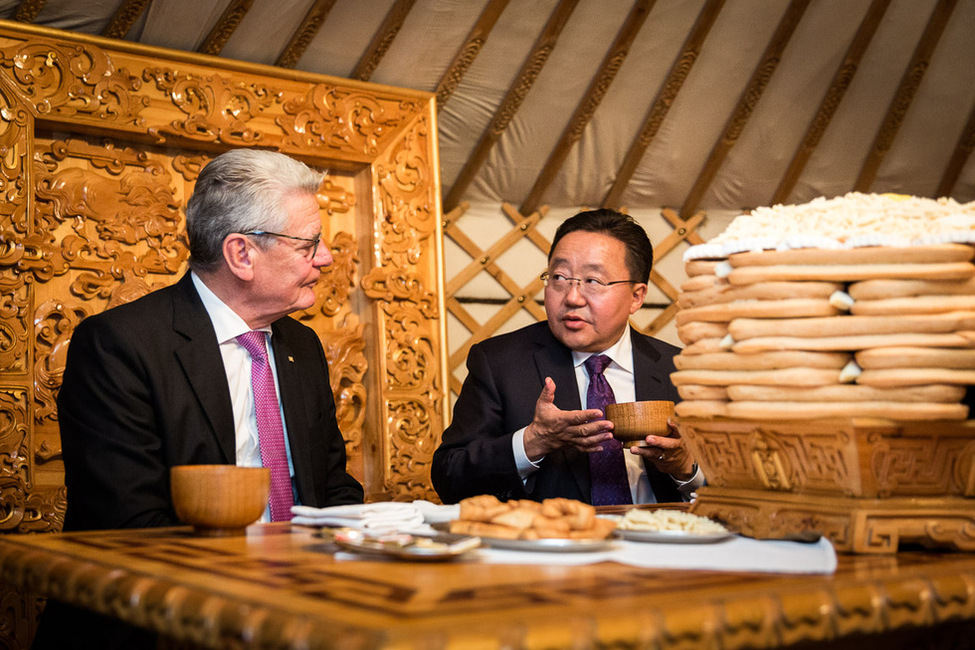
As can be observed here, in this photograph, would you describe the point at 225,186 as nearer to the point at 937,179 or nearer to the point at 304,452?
the point at 304,452

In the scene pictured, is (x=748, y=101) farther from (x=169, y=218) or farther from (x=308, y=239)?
(x=308, y=239)

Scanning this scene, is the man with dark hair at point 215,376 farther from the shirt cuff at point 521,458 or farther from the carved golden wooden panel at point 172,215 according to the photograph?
the carved golden wooden panel at point 172,215

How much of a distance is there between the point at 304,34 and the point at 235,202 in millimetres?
1257

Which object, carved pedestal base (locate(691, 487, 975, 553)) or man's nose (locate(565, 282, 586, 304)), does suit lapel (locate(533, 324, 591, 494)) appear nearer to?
man's nose (locate(565, 282, 586, 304))

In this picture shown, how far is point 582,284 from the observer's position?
7.33 feet

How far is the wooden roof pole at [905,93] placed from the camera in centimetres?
373

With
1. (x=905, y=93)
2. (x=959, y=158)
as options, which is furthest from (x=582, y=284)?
(x=959, y=158)

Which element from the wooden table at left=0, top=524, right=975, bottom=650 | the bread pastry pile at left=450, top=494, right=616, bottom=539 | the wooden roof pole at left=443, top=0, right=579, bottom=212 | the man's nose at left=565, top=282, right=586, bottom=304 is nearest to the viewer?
the wooden table at left=0, top=524, right=975, bottom=650

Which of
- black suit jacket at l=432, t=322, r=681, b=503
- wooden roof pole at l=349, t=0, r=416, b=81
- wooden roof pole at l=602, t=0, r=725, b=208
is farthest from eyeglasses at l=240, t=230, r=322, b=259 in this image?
wooden roof pole at l=602, t=0, r=725, b=208

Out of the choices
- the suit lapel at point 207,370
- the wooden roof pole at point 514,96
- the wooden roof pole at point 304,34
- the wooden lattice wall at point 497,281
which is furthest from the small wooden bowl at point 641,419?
the wooden roof pole at point 514,96

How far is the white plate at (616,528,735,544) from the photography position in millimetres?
1089

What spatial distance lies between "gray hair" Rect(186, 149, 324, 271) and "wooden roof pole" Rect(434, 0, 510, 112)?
1.47 m

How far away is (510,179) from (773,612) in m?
3.05

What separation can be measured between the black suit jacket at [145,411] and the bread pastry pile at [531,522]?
0.65 meters
